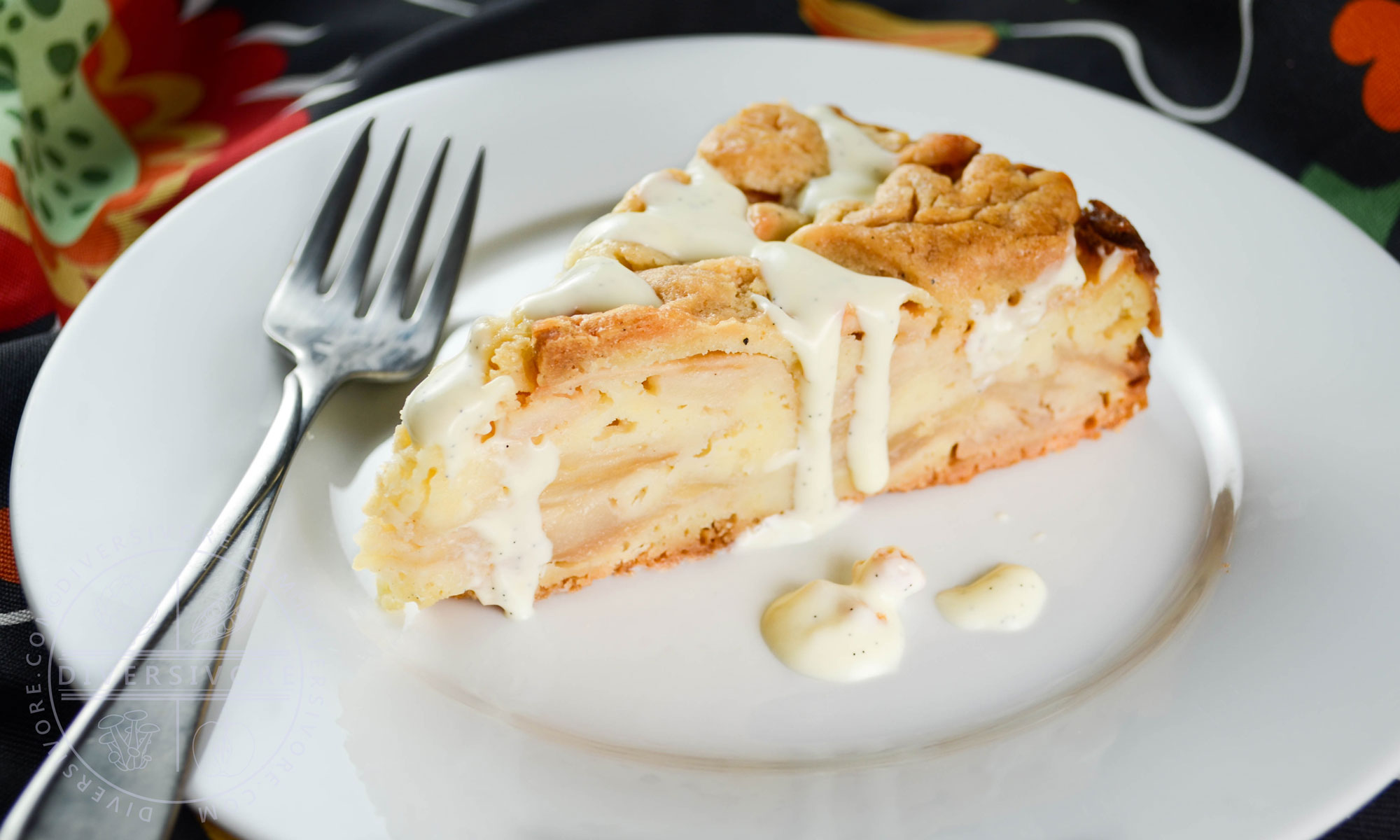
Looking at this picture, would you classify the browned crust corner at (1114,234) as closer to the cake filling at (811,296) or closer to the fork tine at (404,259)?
the cake filling at (811,296)

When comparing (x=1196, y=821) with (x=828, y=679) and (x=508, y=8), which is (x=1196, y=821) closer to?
(x=828, y=679)

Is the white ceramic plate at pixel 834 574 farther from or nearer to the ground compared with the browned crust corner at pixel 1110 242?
nearer to the ground

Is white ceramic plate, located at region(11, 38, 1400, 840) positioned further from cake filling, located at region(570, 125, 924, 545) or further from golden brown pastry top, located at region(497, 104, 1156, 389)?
golden brown pastry top, located at region(497, 104, 1156, 389)

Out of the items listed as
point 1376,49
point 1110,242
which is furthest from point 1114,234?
point 1376,49

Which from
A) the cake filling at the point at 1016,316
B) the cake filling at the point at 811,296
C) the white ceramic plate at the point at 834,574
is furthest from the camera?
the cake filling at the point at 1016,316

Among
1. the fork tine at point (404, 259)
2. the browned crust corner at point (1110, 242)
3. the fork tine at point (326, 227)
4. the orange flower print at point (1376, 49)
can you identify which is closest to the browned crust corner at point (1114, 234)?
the browned crust corner at point (1110, 242)

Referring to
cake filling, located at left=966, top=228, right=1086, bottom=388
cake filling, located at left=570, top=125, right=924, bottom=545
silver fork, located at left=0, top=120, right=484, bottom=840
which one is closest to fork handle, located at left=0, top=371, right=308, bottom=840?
silver fork, located at left=0, top=120, right=484, bottom=840
